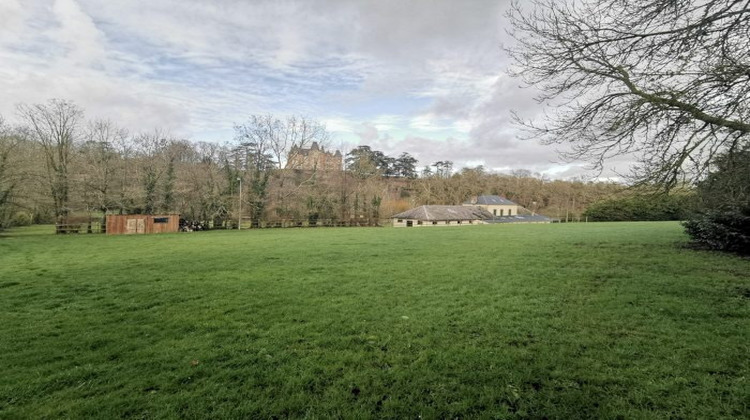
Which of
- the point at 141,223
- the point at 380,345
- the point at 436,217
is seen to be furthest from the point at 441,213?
the point at 380,345

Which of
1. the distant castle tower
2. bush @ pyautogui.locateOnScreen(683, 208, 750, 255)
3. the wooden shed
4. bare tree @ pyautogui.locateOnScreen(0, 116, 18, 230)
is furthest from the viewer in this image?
the distant castle tower

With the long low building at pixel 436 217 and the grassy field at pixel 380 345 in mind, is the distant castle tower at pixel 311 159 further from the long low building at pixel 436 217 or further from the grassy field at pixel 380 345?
the grassy field at pixel 380 345

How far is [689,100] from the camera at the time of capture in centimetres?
504

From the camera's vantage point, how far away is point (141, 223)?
2655 cm

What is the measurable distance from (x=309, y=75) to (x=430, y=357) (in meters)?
17.8

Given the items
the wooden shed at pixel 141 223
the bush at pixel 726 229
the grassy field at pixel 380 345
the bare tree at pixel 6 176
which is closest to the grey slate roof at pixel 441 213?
the wooden shed at pixel 141 223

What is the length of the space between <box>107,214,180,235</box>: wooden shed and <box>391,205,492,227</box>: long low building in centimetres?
3053

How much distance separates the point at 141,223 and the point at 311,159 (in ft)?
59.0

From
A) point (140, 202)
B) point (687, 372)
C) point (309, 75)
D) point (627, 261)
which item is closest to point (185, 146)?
point (140, 202)

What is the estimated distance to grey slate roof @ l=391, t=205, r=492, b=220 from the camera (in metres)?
51.2

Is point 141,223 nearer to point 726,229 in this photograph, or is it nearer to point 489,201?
point 726,229

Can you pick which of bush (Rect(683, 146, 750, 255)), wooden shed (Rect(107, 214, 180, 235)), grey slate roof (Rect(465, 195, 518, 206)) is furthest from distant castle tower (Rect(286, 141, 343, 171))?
grey slate roof (Rect(465, 195, 518, 206))

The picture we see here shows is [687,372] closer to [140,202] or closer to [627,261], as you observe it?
[627,261]

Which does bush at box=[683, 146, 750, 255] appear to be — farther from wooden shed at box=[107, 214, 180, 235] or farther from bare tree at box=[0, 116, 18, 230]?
bare tree at box=[0, 116, 18, 230]
